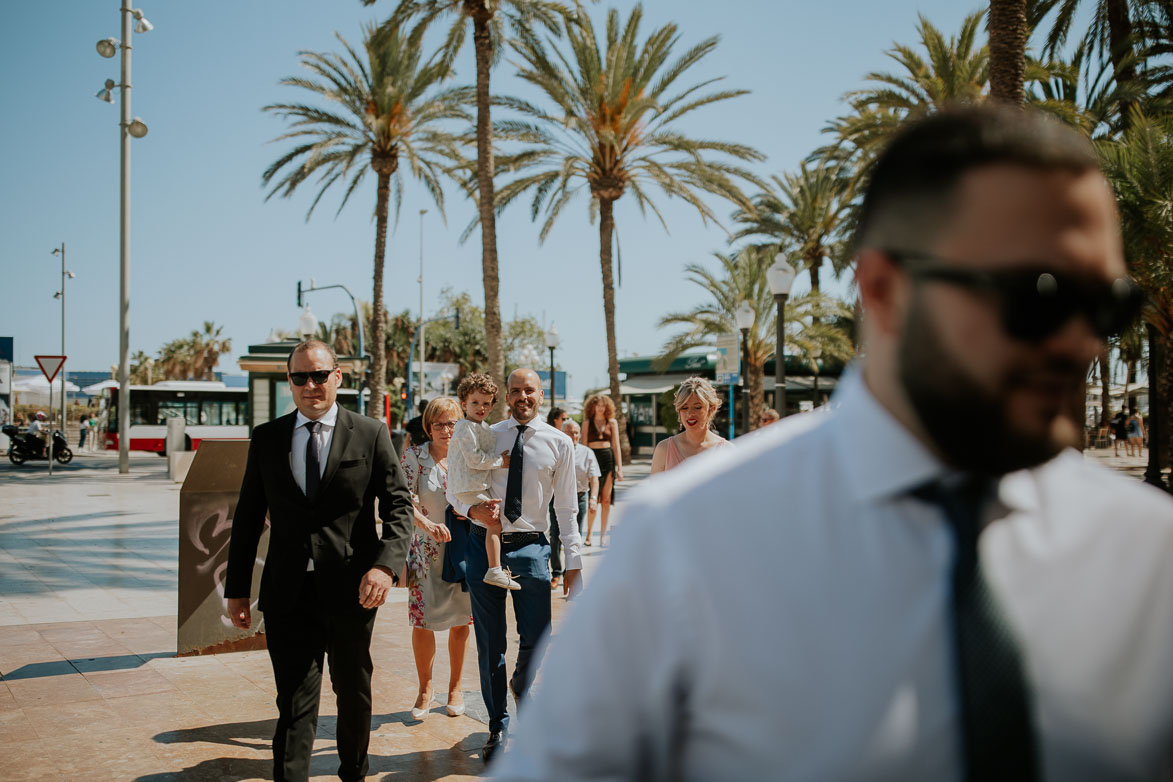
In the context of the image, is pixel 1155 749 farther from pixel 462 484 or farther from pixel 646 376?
pixel 646 376

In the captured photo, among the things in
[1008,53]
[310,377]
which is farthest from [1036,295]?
[1008,53]

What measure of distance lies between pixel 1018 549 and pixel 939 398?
22 centimetres

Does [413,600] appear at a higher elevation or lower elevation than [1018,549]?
lower

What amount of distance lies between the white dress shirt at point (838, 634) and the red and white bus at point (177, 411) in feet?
118

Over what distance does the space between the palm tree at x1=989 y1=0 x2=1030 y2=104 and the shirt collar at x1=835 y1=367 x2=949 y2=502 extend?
32.0 feet

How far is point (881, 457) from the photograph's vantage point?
1.12 metres

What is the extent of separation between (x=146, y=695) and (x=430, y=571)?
6.42 ft

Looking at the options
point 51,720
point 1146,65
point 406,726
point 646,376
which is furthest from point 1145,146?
point 646,376

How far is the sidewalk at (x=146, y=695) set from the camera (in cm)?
476

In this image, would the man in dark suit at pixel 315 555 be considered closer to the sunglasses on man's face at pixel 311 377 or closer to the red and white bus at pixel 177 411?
the sunglasses on man's face at pixel 311 377

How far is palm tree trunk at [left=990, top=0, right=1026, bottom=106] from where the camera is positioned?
9641mm

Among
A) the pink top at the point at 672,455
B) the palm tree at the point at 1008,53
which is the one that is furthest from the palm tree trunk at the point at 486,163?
the pink top at the point at 672,455

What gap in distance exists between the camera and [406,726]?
545 cm

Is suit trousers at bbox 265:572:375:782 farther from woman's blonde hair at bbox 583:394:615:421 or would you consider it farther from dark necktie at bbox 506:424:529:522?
woman's blonde hair at bbox 583:394:615:421
